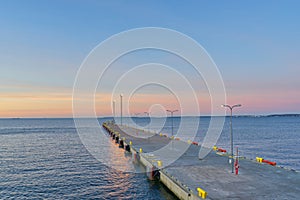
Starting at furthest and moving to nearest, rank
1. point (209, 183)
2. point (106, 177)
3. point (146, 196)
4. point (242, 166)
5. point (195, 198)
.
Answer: point (106, 177), point (242, 166), point (146, 196), point (209, 183), point (195, 198)

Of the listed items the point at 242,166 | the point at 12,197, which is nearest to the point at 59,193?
the point at 12,197

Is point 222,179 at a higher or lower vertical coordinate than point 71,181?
higher

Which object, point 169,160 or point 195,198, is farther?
point 169,160

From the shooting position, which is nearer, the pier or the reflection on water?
the pier

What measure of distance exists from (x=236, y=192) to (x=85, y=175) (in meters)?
30.1

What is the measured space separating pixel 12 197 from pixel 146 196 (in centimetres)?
1870

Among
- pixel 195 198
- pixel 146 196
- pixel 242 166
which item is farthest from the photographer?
pixel 242 166

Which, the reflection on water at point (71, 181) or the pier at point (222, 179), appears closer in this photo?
the pier at point (222, 179)

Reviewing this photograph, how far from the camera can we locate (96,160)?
6669 centimetres

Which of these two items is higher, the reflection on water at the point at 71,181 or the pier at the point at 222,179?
the pier at the point at 222,179

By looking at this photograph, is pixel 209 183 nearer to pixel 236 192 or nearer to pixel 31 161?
pixel 236 192

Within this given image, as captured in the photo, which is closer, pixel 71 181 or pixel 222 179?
pixel 222 179

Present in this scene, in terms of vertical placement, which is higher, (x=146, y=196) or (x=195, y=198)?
(x=195, y=198)

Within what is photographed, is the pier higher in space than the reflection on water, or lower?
higher
